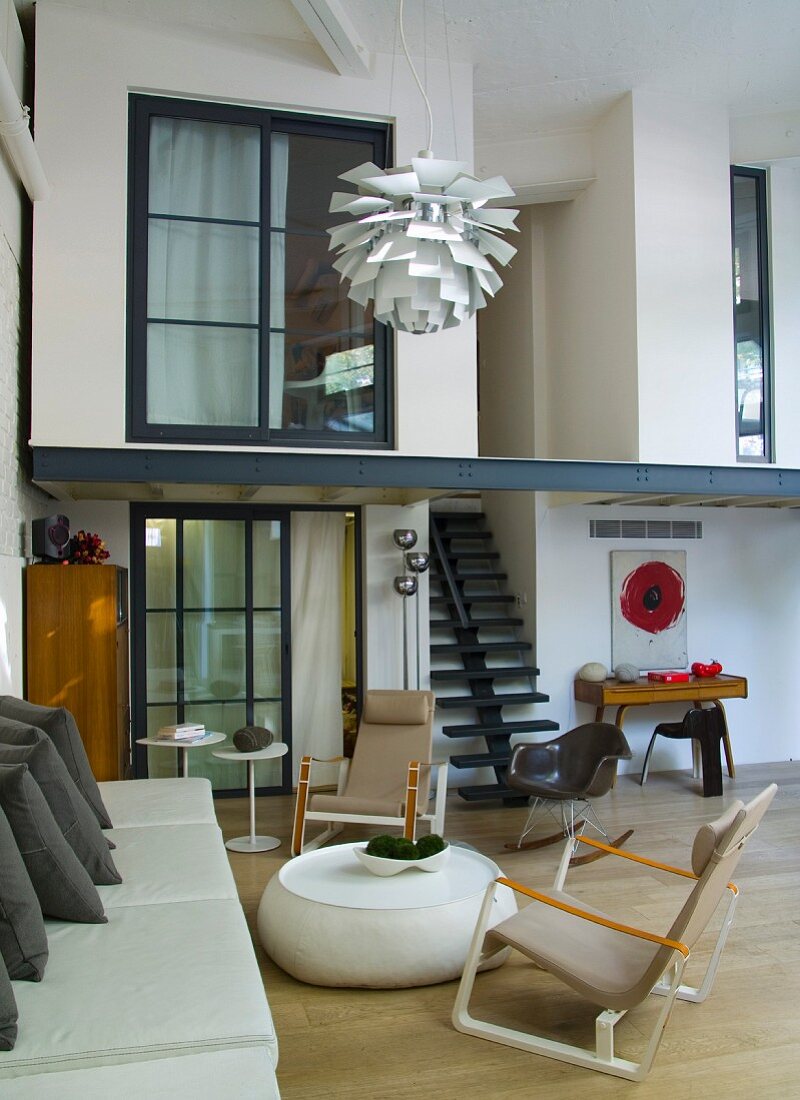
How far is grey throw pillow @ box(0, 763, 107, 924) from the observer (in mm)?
2738

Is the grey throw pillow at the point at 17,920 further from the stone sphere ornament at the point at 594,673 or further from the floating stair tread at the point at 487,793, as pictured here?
the stone sphere ornament at the point at 594,673

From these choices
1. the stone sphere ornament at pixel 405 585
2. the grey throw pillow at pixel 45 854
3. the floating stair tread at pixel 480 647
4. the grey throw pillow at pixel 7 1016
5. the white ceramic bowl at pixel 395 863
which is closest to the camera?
the grey throw pillow at pixel 7 1016

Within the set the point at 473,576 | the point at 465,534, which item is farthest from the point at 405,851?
A: the point at 465,534

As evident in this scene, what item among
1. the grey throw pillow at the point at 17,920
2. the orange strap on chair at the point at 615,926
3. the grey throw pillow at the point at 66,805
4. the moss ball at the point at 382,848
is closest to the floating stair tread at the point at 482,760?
the moss ball at the point at 382,848

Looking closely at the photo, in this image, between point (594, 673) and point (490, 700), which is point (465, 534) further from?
point (490, 700)

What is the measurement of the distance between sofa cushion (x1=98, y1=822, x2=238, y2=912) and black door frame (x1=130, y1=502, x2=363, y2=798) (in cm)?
313

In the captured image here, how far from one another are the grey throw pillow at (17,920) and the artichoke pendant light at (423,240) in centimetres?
213

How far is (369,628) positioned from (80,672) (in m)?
2.53

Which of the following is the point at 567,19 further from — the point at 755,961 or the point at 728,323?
the point at 755,961

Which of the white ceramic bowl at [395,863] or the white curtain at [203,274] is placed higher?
the white curtain at [203,274]

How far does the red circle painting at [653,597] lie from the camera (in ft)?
28.0

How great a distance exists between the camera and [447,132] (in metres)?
6.42

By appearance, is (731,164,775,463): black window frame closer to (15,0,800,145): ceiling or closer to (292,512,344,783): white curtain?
(15,0,800,145): ceiling

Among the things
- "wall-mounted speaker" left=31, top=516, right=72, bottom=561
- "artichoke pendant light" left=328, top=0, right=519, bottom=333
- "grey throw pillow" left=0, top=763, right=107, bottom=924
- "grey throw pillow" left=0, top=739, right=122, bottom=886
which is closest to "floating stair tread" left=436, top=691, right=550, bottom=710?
"wall-mounted speaker" left=31, top=516, right=72, bottom=561
